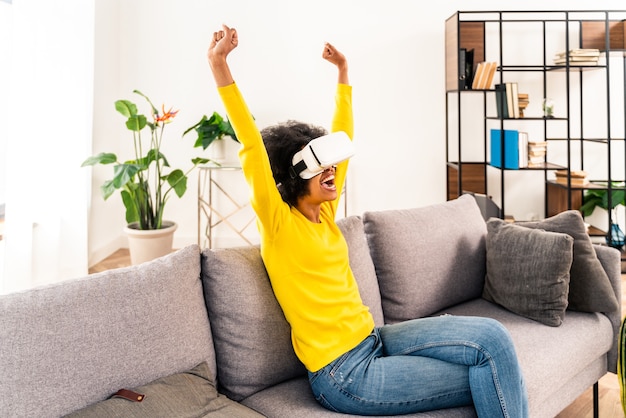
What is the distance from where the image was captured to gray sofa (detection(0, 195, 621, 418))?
1244 millimetres

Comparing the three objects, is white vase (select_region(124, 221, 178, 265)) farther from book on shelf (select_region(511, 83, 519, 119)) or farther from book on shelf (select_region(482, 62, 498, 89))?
book on shelf (select_region(511, 83, 519, 119))

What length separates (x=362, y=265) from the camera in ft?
6.44

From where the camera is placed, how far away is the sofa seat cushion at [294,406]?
1484mm

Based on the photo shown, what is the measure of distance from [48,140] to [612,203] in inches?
162

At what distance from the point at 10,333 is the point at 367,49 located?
4133mm

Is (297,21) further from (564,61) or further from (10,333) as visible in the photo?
(10,333)

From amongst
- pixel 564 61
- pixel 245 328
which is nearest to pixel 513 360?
pixel 245 328

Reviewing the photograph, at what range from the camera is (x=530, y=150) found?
4336 mm

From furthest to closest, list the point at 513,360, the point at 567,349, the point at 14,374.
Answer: the point at 567,349 → the point at 513,360 → the point at 14,374

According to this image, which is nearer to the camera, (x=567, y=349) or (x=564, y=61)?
(x=567, y=349)

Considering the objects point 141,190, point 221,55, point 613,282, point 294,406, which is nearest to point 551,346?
point 613,282

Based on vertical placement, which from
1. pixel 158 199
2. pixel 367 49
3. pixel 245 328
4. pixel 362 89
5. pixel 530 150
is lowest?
pixel 245 328

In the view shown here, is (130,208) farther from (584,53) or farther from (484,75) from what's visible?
(584,53)

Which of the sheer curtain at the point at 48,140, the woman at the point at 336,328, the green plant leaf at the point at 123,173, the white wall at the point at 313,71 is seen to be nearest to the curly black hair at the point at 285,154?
the woman at the point at 336,328
